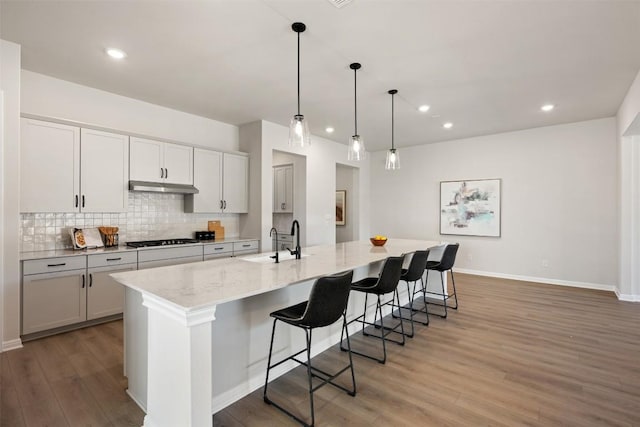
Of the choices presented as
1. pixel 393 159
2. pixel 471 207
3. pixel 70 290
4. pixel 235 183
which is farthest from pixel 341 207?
pixel 70 290

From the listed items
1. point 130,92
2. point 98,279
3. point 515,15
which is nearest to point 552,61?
point 515,15

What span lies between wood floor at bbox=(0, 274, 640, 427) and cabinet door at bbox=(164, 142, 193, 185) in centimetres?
199

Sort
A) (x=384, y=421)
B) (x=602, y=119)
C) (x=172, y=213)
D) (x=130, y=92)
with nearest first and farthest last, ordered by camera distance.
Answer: (x=384, y=421) < (x=130, y=92) < (x=172, y=213) < (x=602, y=119)

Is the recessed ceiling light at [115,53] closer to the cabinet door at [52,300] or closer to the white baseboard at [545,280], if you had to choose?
the cabinet door at [52,300]

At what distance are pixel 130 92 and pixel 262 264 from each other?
311 centimetres

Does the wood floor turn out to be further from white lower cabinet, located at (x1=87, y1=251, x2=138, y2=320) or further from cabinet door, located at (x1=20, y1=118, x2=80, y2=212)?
cabinet door, located at (x1=20, y1=118, x2=80, y2=212)

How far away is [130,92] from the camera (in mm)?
4031

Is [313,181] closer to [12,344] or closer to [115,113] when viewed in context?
[115,113]

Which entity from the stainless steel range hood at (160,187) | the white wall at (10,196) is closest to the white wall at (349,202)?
the stainless steel range hood at (160,187)

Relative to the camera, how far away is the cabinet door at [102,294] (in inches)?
137

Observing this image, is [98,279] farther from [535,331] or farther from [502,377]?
[535,331]

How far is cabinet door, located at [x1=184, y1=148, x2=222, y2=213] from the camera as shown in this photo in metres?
4.71

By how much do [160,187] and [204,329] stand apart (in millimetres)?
3118

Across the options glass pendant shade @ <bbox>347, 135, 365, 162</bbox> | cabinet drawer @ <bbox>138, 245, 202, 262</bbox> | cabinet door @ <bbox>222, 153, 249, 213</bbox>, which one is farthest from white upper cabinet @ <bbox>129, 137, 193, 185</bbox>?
glass pendant shade @ <bbox>347, 135, 365, 162</bbox>
